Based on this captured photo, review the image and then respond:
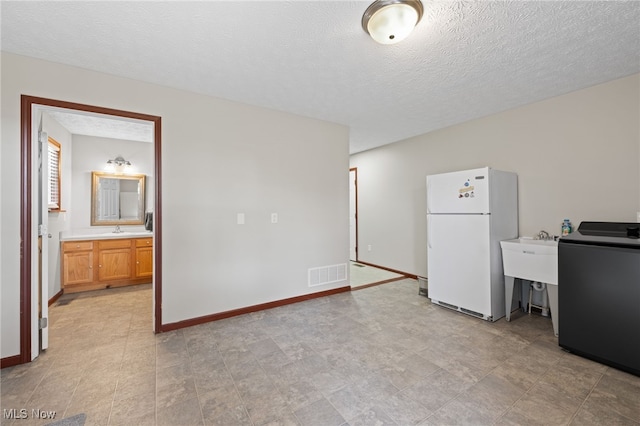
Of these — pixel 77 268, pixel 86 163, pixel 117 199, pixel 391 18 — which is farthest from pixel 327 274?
pixel 86 163

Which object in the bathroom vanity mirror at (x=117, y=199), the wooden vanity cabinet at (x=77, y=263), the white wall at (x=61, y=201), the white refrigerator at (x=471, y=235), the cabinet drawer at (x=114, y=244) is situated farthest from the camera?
the bathroom vanity mirror at (x=117, y=199)

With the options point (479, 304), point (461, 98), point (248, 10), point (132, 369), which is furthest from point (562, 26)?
point (132, 369)

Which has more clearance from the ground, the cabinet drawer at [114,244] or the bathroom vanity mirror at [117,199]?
the bathroom vanity mirror at [117,199]

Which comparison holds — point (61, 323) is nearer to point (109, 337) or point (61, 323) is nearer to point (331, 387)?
point (109, 337)

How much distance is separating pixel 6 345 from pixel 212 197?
198 centimetres

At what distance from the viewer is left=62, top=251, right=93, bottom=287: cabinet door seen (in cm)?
385

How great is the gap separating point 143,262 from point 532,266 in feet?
17.5

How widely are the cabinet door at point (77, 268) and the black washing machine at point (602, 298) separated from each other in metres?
5.84

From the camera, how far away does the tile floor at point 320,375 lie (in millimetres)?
1634

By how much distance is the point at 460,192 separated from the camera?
124 inches

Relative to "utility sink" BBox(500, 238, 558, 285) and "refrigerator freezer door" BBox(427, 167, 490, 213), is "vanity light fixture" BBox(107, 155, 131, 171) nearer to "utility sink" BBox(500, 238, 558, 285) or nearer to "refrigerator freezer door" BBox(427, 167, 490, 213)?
"refrigerator freezer door" BBox(427, 167, 490, 213)
